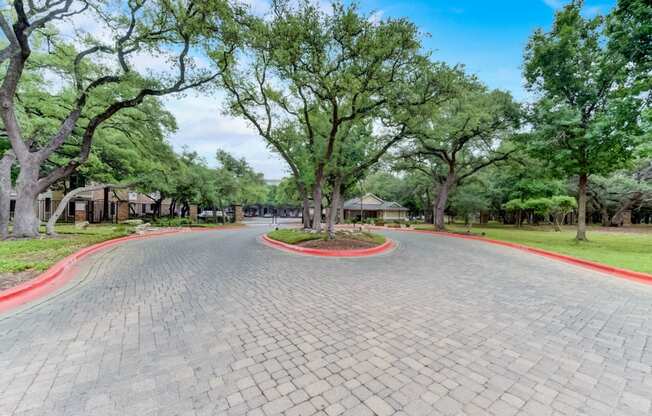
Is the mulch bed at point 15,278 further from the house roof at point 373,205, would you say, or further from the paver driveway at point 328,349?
the house roof at point 373,205

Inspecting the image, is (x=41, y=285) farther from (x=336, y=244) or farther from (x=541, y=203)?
(x=541, y=203)

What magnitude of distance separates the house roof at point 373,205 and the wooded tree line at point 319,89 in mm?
23487

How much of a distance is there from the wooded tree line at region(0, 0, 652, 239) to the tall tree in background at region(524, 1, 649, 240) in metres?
0.06

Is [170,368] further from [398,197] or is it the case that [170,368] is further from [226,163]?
[398,197]

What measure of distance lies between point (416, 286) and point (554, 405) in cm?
362

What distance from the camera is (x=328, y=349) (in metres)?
3.15

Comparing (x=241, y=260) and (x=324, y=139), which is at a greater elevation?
(x=324, y=139)

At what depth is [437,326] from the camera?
3.79 meters

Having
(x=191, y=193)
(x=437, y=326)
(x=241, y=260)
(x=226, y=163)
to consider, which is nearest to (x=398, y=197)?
(x=226, y=163)

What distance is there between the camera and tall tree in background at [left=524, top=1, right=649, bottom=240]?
1126cm

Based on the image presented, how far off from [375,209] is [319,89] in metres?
31.7

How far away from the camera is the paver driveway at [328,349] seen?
7.37ft

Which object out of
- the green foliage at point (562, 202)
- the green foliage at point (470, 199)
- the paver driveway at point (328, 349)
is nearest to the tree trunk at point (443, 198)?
the green foliage at point (470, 199)

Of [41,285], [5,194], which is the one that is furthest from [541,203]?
[5,194]
